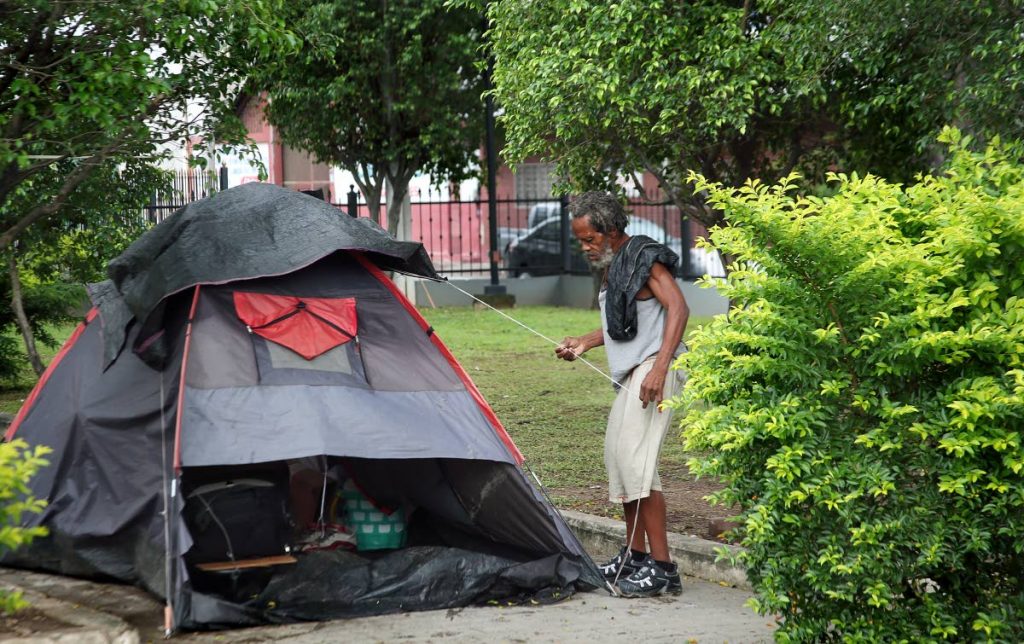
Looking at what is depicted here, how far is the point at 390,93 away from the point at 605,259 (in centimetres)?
1220

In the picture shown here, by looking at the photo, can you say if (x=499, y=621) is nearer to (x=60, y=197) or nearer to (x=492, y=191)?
(x=60, y=197)

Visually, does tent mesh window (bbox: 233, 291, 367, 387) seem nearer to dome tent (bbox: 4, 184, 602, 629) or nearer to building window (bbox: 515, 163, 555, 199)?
dome tent (bbox: 4, 184, 602, 629)

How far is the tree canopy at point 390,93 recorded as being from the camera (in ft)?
55.0

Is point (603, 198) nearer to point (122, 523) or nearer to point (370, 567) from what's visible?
point (370, 567)

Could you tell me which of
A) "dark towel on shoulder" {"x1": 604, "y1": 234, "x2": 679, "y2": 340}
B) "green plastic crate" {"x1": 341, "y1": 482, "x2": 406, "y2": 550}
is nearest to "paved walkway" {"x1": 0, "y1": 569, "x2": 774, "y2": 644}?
"green plastic crate" {"x1": 341, "y1": 482, "x2": 406, "y2": 550}

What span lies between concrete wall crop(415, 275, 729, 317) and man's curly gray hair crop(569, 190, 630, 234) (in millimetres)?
13546

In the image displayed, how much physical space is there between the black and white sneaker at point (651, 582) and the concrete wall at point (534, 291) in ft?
45.3

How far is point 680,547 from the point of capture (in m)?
6.08

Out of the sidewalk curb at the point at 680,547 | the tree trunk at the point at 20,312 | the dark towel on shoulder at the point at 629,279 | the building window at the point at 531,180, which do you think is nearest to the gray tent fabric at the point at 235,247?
the dark towel on shoulder at the point at 629,279

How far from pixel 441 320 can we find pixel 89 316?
434 inches

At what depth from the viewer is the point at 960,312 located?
157 inches

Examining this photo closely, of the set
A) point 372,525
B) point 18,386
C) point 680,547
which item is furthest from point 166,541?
point 18,386

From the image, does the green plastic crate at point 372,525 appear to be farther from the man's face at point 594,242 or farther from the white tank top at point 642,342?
the man's face at point 594,242

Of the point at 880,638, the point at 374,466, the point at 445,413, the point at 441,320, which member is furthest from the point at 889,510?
the point at 441,320
